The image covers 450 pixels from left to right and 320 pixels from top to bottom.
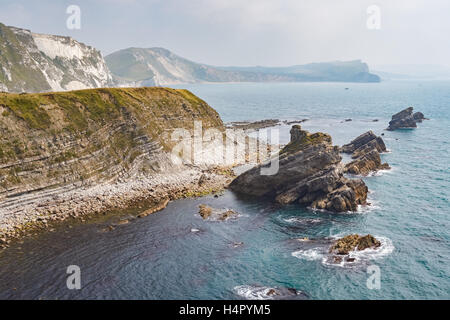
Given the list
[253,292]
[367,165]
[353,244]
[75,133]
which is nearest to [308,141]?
[367,165]

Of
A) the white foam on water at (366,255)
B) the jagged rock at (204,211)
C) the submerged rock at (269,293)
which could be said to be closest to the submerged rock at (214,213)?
the jagged rock at (204,211)

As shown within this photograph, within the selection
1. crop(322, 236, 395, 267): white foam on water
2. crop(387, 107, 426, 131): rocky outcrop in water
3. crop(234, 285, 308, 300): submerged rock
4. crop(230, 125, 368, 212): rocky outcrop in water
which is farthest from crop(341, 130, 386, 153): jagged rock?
crop(234, 285, 308, 300): submerged rock

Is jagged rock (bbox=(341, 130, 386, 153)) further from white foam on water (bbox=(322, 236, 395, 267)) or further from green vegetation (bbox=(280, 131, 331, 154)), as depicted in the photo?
white foam on water (bbox=(322, 236, 395, 267))

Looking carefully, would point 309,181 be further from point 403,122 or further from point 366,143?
point 403,122

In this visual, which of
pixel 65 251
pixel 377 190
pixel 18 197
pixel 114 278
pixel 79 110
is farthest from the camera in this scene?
pixel 79 110
